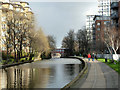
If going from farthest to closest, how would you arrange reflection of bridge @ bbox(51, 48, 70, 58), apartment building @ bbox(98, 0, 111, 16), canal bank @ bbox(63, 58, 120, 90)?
1. apartment building @ bbox(98, 0, 111, 16)
2. reflection of bridge @ bbox(51, 48, 70, 58)
3. canal bank @ bbox(63, 58, 120, 90)

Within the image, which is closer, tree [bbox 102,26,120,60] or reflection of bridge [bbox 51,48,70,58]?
tree [bbox 102,26,120,60]

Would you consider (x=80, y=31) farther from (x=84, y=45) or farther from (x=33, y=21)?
(x=33, y=21)

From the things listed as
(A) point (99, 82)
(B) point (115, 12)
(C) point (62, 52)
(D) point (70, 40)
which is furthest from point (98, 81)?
(C) point (62, 52)

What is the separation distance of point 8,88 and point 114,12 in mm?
57077

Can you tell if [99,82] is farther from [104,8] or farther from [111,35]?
[104,8]

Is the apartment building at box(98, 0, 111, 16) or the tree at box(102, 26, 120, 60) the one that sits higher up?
the apartment building at box(98, 0, 111, 16)

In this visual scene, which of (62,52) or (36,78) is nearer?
(36,78)

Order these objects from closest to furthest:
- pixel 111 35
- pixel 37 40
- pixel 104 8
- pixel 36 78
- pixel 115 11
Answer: pixel 36 78
pixel 111 35
pixel 37 40
pixel 115 11
pixel 104 8

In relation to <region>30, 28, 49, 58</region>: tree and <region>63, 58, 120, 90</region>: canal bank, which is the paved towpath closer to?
<region>63, 58, 120, 90</region>: canal bank

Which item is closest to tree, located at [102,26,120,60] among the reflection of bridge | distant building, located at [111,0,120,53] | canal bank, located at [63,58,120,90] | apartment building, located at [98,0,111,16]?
distant building, located at [111,0,120,53]

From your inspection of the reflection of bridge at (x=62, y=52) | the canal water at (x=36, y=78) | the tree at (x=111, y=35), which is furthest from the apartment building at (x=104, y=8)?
the canal water at (x=36, y=78)

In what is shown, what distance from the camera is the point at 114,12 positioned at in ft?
219

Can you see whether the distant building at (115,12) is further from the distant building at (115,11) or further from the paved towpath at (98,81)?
the paved towpath at (98,81)

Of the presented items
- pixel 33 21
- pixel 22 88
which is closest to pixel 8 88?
pixel 22 88
